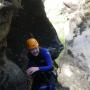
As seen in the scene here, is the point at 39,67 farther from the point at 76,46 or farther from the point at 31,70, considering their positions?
the point at 76,46

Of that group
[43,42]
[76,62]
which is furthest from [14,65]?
[76,62]

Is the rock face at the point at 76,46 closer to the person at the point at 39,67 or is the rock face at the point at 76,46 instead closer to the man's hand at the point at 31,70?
the person at the point at 39,67

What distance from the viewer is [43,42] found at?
7426 mm

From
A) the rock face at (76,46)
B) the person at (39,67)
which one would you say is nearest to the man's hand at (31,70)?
the person at (39,67)

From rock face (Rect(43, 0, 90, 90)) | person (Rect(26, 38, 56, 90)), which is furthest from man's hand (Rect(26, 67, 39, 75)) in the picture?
rock face (Rect(43, 0, 90, 90))

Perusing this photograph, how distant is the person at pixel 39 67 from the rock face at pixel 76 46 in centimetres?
153

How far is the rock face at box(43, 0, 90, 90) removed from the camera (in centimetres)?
771

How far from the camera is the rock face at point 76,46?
7.71 meters

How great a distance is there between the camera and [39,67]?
5.77 metres

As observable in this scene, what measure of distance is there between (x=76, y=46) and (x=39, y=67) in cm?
322

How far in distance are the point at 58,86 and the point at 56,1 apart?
12.9 ft

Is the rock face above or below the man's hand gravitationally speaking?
below

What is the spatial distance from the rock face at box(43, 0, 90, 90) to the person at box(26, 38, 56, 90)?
1.53 metres

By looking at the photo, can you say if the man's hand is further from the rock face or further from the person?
the rock face
